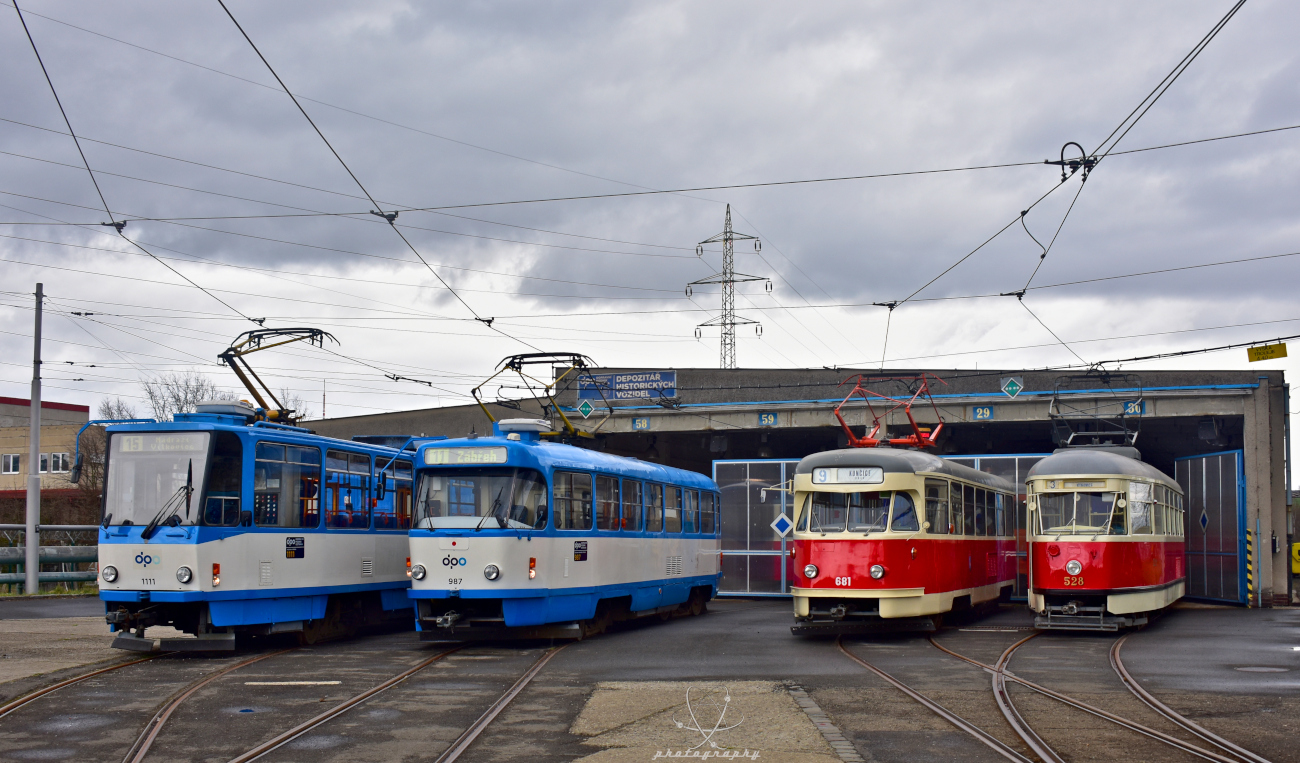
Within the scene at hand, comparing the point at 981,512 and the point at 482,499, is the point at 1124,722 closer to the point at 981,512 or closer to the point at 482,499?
the point at 482,499

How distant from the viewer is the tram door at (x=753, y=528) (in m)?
29.9

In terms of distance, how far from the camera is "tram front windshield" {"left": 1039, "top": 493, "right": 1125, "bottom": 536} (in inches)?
742

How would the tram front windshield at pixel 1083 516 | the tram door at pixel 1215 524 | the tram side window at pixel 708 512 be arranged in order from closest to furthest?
the tram front windshield at pixel 1083 516 → the tram side window at pixel 708 512 → the tram door at pixel 1215 524

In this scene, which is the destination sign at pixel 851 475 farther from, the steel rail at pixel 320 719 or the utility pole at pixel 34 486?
the utility pole at pixel 34 486

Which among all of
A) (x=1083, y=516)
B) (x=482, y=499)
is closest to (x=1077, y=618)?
(x=1083, y=516)

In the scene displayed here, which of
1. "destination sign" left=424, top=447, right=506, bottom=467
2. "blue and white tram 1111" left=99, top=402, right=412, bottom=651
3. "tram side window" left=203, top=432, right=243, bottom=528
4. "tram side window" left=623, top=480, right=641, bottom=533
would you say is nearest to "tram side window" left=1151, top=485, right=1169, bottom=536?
"tram side window" left=623, top=480, right=641, bottom=533

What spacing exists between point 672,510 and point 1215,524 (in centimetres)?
1394

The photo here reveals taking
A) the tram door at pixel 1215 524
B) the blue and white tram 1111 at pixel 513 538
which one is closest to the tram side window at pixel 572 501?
the blue and white tram 1111 at pixel 513 538

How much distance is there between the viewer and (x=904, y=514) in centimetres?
1783

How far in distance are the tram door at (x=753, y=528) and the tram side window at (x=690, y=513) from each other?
20.5ft

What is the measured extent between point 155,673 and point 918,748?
8615mm

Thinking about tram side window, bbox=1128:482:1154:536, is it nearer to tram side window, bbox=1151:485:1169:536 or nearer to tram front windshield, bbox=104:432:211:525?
tram side window, bbox=1151:485:1169:536

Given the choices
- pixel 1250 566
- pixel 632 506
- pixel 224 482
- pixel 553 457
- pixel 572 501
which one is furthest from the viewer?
pixel 1250 566

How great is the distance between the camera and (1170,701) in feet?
37.4
